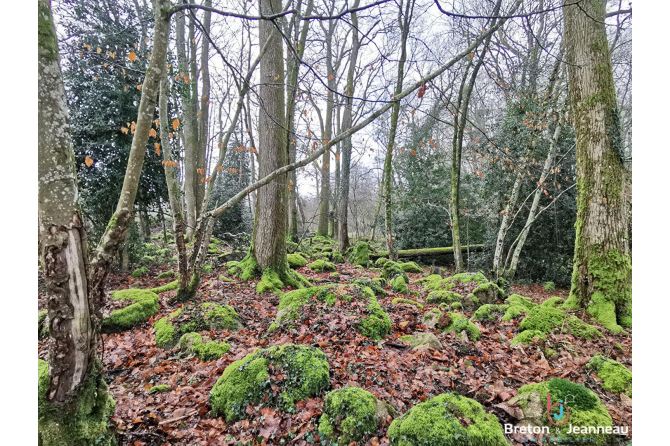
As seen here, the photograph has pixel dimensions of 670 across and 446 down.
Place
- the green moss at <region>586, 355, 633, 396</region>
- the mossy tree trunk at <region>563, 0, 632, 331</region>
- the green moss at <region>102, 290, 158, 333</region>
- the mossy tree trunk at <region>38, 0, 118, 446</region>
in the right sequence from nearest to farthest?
the mossy tree trunk at <region>38, 0, 118, 446</region>
the green moss at <region>586, 355, 633, 396</region>
the green moss at <region>102, 290, 158, 333</region>
the mossy tree trunk at <region>563, 0, 632, 331</region>

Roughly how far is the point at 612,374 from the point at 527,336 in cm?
98

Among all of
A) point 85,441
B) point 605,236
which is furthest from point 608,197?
point 85,441

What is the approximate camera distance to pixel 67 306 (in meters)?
1.90

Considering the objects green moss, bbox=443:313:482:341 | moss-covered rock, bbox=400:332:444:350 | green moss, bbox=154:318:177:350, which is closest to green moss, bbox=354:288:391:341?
moss-covered rock, bbox=400:332:444:350

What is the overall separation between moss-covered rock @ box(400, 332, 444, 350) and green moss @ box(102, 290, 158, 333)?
12.8 ft

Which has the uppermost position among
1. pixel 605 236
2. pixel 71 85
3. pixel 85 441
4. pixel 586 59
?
pixel 71 85

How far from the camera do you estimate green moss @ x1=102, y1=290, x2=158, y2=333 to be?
4352 mm

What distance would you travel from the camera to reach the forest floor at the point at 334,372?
92.7 inches

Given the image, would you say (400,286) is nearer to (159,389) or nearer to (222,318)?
(222,318)

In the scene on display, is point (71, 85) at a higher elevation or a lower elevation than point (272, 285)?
higher

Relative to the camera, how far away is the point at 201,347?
Result: 3.54 meters

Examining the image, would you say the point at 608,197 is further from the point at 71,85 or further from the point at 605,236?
the point at 71,85

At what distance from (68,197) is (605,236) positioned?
6.81 meters

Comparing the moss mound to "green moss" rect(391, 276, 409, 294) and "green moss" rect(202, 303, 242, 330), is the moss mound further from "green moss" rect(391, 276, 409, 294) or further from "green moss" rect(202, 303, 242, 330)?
"green moss" rect(391, 276, 409, 294)
